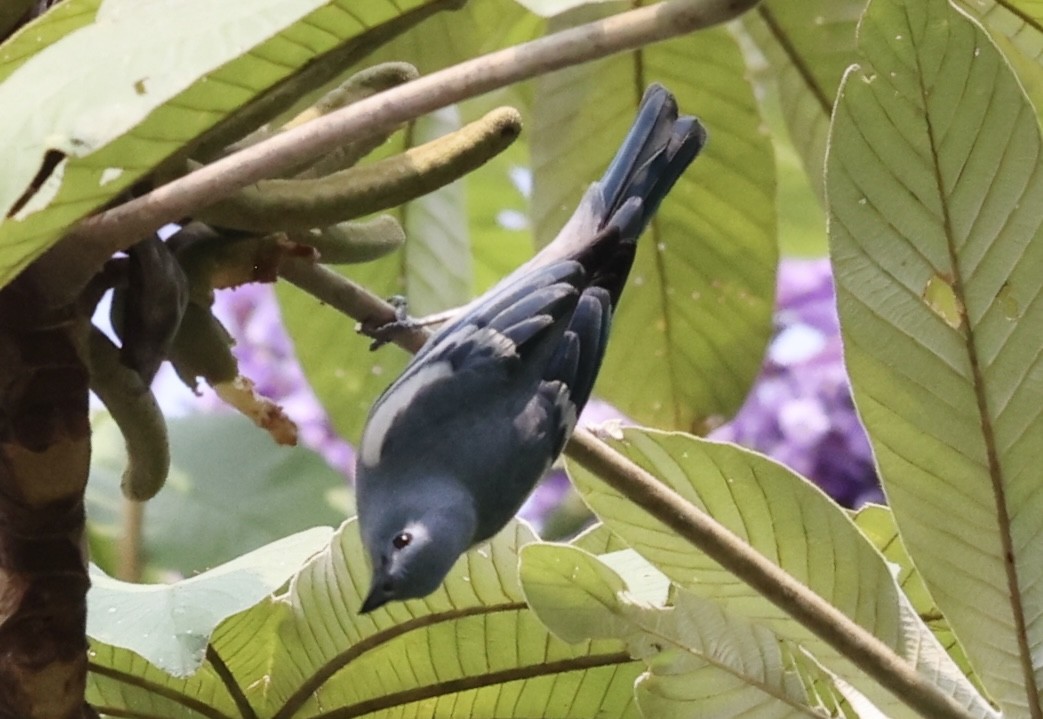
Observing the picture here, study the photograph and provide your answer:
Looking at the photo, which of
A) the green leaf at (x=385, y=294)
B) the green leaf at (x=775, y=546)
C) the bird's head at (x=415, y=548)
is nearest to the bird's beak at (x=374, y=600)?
the bird's head at (x=415, y=548)

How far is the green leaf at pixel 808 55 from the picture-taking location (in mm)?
890

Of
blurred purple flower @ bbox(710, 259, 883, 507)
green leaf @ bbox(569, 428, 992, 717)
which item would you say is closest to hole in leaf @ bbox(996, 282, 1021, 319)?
green leaf @ bbox(569, 428, 992, 717)

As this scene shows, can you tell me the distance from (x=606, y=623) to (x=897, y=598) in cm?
13

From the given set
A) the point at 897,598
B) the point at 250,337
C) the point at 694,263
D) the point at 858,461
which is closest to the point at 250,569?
the point at 897,598

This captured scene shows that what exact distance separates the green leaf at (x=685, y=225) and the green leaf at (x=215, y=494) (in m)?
0.43

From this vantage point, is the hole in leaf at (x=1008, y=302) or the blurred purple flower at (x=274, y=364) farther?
the blurred purple flower at (x=274, y=364)

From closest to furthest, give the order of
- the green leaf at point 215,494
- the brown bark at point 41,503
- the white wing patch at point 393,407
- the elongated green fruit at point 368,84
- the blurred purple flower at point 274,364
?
1. the brown bark at point 41,503
2. the elongated green fruit at point 368,84
3. the white wing patch at point 393,407
4. the green leaf at point 215,494
5. the blurred purple flower at point 274,364

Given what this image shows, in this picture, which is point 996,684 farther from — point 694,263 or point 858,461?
point 858,461

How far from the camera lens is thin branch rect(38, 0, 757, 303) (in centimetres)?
43

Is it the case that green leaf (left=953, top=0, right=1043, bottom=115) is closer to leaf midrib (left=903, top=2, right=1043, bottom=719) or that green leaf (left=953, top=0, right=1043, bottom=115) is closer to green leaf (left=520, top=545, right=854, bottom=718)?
leaf midrib (left=903, top=2, right=1043, bottom=719)

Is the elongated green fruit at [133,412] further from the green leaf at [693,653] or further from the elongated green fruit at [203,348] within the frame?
the green leaf at [693,653]

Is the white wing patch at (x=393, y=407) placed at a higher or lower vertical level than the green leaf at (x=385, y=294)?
higher

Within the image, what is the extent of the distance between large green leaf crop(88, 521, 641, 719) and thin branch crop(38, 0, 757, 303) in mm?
263

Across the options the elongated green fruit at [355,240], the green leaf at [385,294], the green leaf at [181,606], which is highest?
the elongated green fruit at [355,240]
